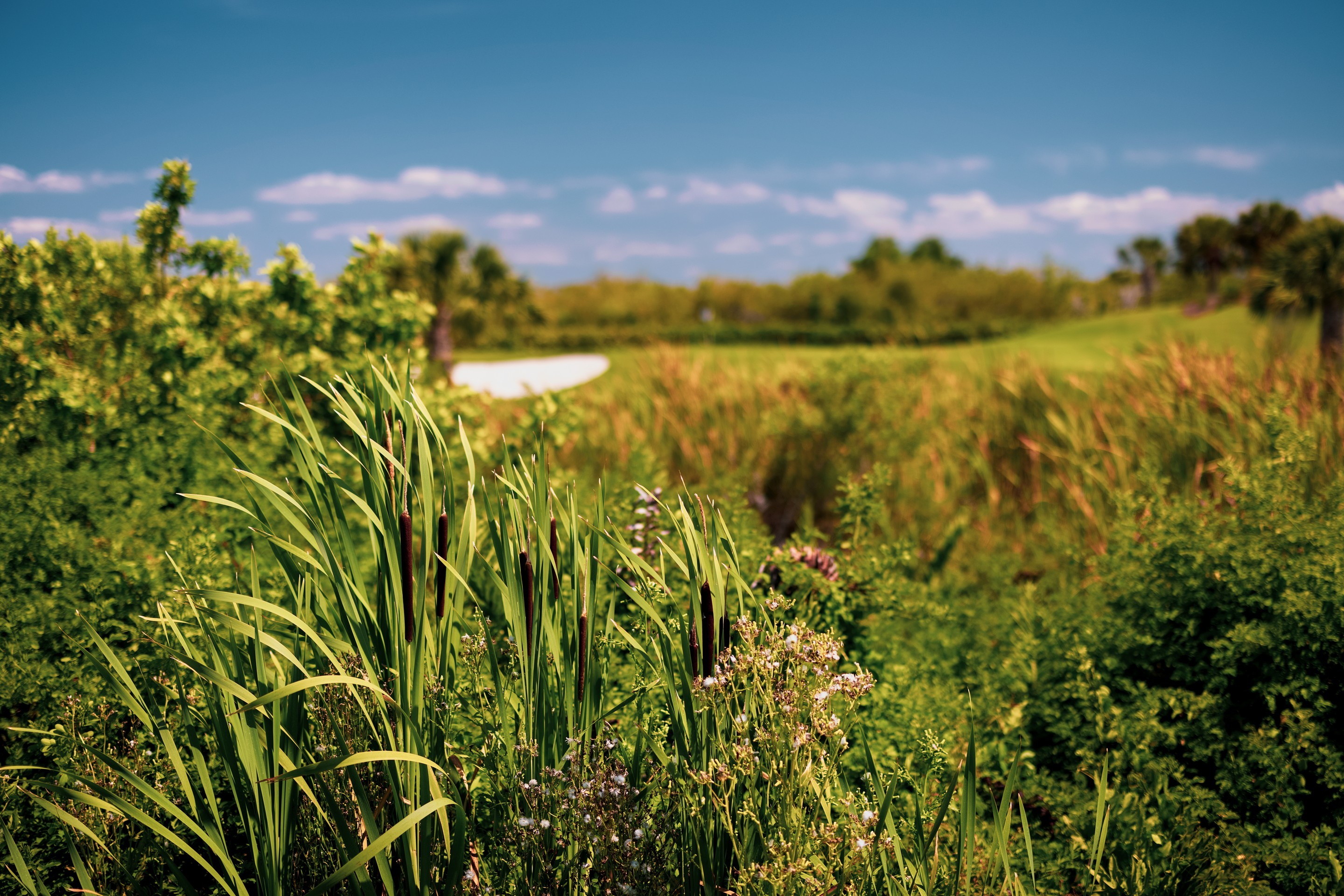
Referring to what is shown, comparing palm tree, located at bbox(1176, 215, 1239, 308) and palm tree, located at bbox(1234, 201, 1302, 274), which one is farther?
palm tree, located at bbox(1176, 215, 1239, 308)

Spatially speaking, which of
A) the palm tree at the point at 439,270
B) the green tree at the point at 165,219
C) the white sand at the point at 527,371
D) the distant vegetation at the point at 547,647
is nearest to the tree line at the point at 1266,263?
the distant vegetation at the point at 547,647

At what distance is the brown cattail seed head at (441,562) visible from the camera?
5.62 feet

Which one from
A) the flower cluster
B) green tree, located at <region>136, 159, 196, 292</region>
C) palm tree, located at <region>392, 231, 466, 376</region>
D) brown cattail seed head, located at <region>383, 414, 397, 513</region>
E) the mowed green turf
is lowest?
the flower cluster

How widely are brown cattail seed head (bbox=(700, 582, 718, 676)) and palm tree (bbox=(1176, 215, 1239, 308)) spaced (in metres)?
43.2

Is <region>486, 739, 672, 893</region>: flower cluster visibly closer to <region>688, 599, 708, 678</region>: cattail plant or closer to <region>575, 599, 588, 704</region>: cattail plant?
<region>575, 599, 588, 704</region>: cattail plant

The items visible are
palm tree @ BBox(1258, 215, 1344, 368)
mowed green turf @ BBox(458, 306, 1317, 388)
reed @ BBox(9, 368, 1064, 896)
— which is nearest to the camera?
reed @ BBox(9, 368, 1064, 896)

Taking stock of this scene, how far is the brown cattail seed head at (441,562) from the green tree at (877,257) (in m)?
43.6

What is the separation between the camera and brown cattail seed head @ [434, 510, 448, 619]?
1712 millimetres

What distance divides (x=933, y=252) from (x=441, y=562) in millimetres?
71816

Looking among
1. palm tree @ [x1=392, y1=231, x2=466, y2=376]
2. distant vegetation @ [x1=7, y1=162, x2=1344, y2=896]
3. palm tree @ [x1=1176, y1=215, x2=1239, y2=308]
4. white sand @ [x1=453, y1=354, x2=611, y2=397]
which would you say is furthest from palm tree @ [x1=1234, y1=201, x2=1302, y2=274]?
distant vegetation @ [x1=7, y1=162, x2=1344, y2=896]

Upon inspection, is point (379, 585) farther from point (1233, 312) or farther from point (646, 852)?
point (1233, 312)

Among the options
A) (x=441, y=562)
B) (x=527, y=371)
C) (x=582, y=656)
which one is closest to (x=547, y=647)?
(x=582, y=656)

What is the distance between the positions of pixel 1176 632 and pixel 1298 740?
0.53 meters

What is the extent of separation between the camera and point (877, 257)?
5069 cm
